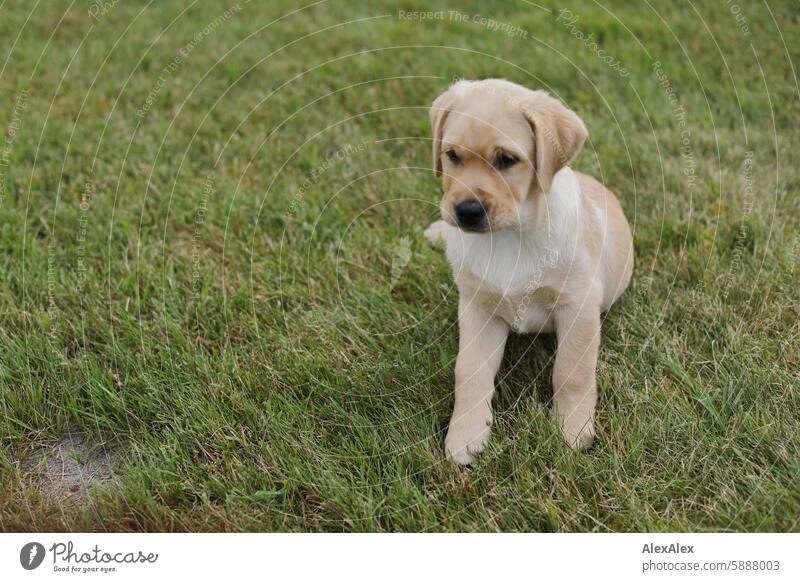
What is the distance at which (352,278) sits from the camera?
4.70 metres

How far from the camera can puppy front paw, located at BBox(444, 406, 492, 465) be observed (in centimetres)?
343

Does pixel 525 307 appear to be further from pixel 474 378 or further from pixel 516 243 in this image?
pixel 474 378

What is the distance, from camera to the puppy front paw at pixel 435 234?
486 cm

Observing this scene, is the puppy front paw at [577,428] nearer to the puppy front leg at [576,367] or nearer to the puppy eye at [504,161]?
the puppy front leg at [576,367]

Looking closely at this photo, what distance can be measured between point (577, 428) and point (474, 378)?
55cm

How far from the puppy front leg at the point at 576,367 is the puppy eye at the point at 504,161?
0.78 meters

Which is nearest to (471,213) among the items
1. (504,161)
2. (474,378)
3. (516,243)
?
(504,161)

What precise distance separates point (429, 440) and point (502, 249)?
99cm
